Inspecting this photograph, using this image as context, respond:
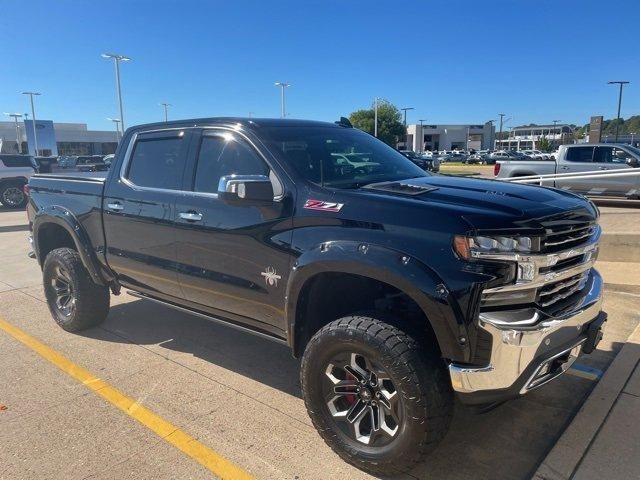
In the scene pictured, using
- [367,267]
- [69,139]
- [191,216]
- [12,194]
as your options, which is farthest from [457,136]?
[367,267]

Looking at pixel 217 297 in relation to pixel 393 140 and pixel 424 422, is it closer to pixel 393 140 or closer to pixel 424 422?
pixel 424 422

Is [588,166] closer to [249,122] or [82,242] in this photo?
[249,122]

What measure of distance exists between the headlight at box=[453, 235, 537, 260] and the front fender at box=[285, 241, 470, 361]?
0.58ft

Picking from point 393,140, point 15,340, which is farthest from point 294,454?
point 393,140

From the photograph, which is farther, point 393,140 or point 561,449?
point 393,140

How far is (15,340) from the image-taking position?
5.07m

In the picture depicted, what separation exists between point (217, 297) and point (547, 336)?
2.19 m

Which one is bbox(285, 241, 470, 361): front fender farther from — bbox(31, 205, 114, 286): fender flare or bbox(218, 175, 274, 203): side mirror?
bbox(31, 205, 114, 286): fender flare

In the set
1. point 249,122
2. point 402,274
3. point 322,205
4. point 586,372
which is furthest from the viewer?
point 586,372

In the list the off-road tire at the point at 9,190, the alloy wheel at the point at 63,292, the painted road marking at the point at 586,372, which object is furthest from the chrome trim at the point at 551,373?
the off-road tire at the point at 9,190

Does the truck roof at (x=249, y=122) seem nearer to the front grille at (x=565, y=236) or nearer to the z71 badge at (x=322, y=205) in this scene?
the z71 badge at (x=322, y=205)

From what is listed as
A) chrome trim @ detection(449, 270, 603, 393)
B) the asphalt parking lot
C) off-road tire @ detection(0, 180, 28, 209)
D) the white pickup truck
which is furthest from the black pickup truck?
off-road tire @ detection(0, 180, 28, 209)

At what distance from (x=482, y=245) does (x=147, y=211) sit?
2.73 meters

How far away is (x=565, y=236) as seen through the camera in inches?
110
